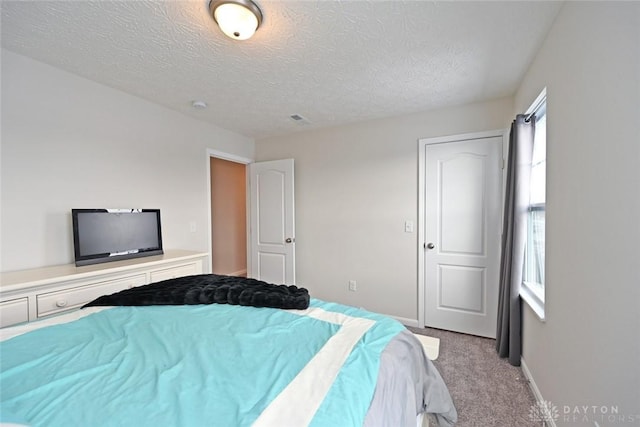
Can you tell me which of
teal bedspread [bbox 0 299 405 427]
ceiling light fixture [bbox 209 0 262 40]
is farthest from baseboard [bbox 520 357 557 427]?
ceiling light fixture [bbox 209 0 262 40]

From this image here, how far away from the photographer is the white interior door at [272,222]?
355 cm

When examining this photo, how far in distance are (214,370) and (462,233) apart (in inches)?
103

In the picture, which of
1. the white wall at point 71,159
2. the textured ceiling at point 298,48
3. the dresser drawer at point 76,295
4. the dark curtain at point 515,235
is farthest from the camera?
the dark curtain at point 515,235

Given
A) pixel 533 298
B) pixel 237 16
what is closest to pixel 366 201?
pixel 533 298

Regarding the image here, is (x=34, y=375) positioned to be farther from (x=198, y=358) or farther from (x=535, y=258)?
(x=535, y=258)

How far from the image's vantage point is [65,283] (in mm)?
1720

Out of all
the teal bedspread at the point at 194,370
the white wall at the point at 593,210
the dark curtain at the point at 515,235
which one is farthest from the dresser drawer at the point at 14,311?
the dark curtain at the point at 515,235

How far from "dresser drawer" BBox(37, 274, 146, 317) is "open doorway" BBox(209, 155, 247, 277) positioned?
247 centimetres

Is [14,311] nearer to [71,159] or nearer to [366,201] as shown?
[71,159]

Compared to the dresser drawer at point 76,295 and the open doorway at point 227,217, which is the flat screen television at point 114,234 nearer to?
the dresser drawer at point 76,295

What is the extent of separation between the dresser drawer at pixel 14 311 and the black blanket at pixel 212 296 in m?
0.44

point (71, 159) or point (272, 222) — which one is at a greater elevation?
point (71, 159)

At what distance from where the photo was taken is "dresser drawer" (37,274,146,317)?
1.64 m

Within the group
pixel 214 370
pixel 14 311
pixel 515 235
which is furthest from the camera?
pixel 515 235
